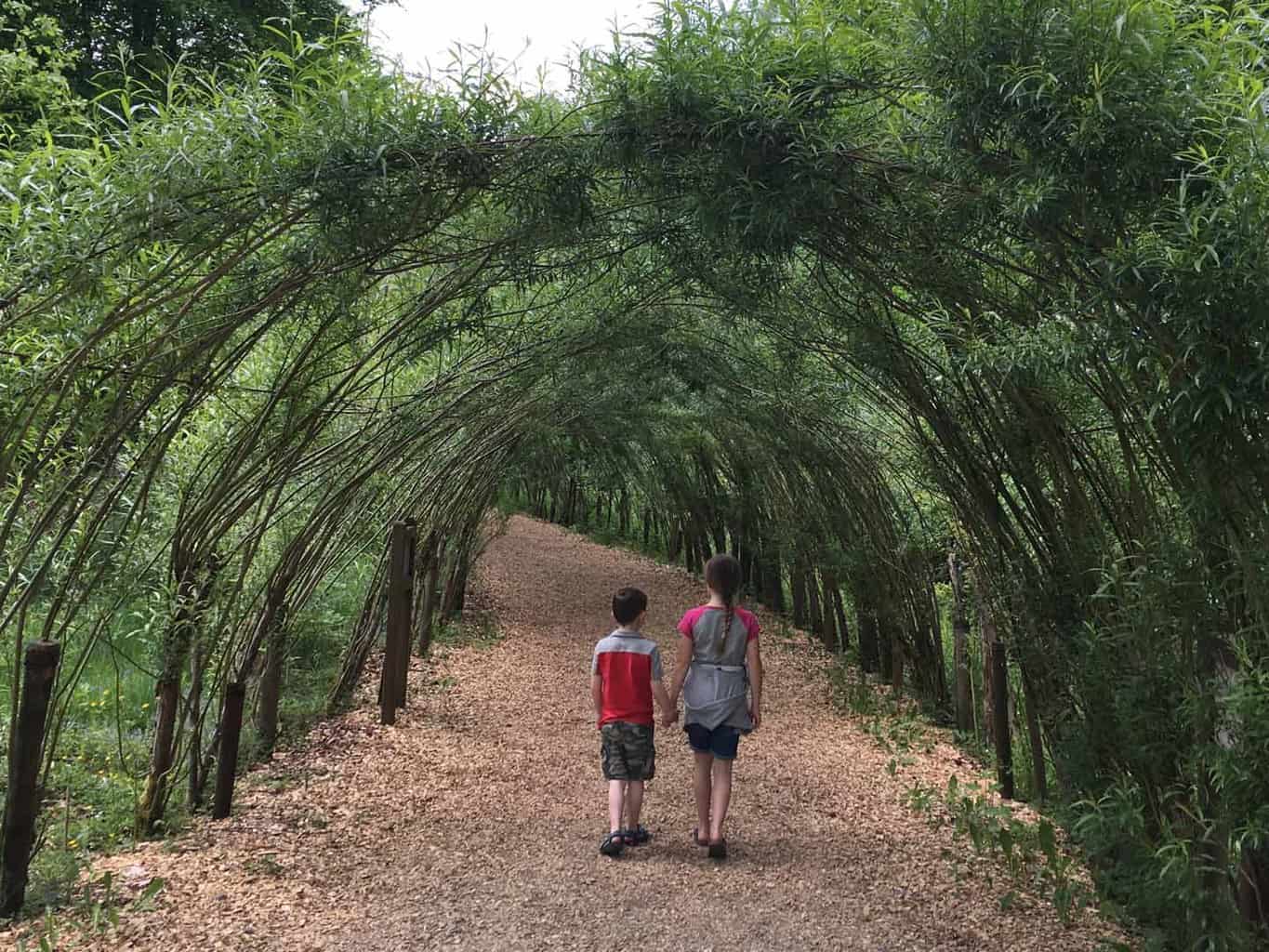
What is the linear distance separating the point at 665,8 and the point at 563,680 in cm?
634

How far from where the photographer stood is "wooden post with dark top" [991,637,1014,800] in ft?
15.1

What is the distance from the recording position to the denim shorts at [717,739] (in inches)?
135

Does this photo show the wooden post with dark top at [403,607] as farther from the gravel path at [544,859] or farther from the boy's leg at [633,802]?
the boy's leg at [633,802]

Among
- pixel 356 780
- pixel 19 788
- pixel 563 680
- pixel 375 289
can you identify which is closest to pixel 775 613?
pixel 563 680

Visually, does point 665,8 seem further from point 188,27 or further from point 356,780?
point 188,27

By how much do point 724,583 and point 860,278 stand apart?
113 centimetres

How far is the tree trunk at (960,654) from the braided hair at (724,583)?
281 centimetres

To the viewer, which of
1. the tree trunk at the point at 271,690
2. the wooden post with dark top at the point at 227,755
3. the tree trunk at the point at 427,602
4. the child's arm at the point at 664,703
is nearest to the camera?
the child's arm at the point at 664,703

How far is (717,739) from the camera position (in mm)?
3439

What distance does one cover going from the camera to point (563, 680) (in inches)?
316

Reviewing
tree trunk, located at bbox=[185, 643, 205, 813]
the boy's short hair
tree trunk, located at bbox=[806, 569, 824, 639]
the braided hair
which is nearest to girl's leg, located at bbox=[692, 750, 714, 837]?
the braided hair

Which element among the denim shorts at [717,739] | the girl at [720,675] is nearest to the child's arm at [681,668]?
the girl at [720,675]

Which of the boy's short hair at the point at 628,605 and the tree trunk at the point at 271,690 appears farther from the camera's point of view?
the tree trunk at the point at 271,690

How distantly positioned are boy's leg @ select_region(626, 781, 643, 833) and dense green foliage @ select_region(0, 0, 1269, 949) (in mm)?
1399
